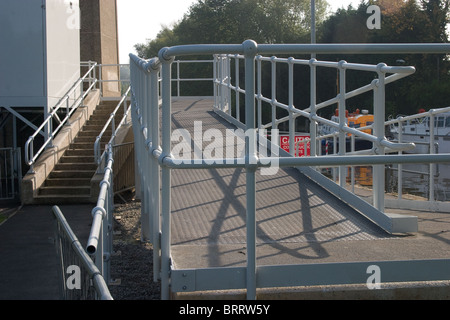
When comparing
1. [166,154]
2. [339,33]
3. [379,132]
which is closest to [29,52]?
[379,132]

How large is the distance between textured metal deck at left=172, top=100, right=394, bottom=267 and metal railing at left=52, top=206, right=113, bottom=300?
1.98 ft

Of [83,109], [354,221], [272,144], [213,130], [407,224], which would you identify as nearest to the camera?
[407,224]

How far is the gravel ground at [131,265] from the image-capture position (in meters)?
5.98

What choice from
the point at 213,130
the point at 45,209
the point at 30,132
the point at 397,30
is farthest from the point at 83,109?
the point at 397,30

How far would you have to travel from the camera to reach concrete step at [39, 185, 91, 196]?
14.0 metres

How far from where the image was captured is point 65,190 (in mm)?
14070

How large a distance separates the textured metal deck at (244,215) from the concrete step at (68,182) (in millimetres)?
8431

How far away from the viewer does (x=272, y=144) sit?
23.8 ft

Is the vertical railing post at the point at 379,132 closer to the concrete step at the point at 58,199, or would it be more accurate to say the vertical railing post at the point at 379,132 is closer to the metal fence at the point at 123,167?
the metal fence at the point at 123,167

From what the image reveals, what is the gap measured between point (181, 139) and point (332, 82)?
37840 mm

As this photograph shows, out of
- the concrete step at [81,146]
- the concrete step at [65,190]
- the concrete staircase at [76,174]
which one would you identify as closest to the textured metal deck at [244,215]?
the concrete staircase at [76,174]
